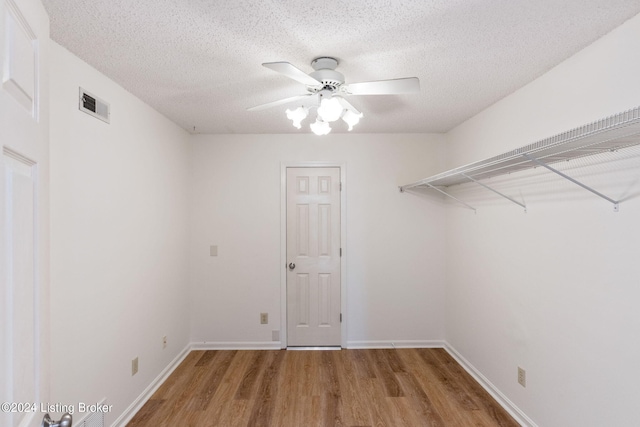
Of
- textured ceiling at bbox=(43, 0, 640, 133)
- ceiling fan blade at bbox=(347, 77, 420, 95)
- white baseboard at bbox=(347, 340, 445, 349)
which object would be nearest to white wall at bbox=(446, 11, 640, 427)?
textured ceiling at bbox=(43, 0, 640, 133)

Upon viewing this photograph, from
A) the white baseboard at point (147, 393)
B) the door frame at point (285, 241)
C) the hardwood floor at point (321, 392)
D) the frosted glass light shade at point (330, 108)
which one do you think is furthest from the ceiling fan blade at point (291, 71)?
the white baseboard at point (147, 393)

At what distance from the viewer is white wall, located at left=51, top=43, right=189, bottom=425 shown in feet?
5.95

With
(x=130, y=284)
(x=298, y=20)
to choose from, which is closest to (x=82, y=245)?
(x=130, y=284)

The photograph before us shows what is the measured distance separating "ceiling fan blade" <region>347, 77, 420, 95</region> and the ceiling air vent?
1.56m

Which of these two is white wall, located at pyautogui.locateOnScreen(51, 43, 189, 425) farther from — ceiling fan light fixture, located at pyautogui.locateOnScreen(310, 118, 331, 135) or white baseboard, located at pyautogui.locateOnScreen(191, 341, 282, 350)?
ceiling fan light fixture, located at pyautogui.locateOnScreen(310, 118, 331, 135)

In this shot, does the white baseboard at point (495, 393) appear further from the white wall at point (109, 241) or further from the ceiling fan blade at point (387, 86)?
the white wall at point (109, 241)

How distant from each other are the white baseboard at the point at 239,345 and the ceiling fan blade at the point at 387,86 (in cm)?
290

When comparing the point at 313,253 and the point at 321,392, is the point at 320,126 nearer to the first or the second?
the point at 313,253

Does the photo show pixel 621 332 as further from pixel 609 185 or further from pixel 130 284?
pixel 130 284

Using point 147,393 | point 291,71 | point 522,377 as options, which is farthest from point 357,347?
point 291,71

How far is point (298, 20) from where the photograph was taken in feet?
5.18

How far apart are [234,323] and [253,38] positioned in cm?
299

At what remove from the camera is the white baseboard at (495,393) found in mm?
2339

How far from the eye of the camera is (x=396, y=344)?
3756mm
